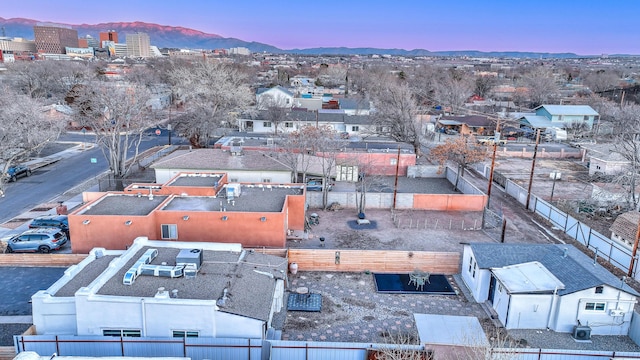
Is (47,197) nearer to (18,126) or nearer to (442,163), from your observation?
(18,126)

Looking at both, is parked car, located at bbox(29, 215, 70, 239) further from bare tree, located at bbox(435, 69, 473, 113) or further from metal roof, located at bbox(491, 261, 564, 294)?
bare tree, located at bbox(435, 69, 473, 113)

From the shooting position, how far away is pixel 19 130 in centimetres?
3597

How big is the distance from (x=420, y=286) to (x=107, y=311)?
1518cm

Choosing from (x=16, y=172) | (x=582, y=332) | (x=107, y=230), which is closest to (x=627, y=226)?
(x=582, y=332)

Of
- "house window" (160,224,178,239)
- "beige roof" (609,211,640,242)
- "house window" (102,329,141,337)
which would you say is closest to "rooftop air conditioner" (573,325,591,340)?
"beige roof" (609,211,640,242)

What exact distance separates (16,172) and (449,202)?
128 ft

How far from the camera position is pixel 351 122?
5922 cm

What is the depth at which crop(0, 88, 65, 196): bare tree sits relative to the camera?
33.7 meters

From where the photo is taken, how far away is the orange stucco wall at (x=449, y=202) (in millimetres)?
34406

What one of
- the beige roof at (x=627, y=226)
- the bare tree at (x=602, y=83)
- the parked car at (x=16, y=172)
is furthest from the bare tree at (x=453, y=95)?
the parked car at (x=16, y=172)

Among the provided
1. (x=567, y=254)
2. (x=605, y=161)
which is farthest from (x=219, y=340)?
(x=605, y=161)

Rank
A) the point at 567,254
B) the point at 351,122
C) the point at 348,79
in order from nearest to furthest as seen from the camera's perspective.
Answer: the point at 567,254 → the point at 351,122 → the point at 348,79

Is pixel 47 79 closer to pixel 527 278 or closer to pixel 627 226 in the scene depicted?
pixel 527 278

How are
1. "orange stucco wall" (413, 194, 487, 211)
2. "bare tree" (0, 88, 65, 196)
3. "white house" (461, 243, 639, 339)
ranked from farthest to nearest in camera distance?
"orange stucco wall" (413, 194, 487, 211) < "bare tree" (0, 88, 65, 196) < "white house" (461, 243, 639, 339)
